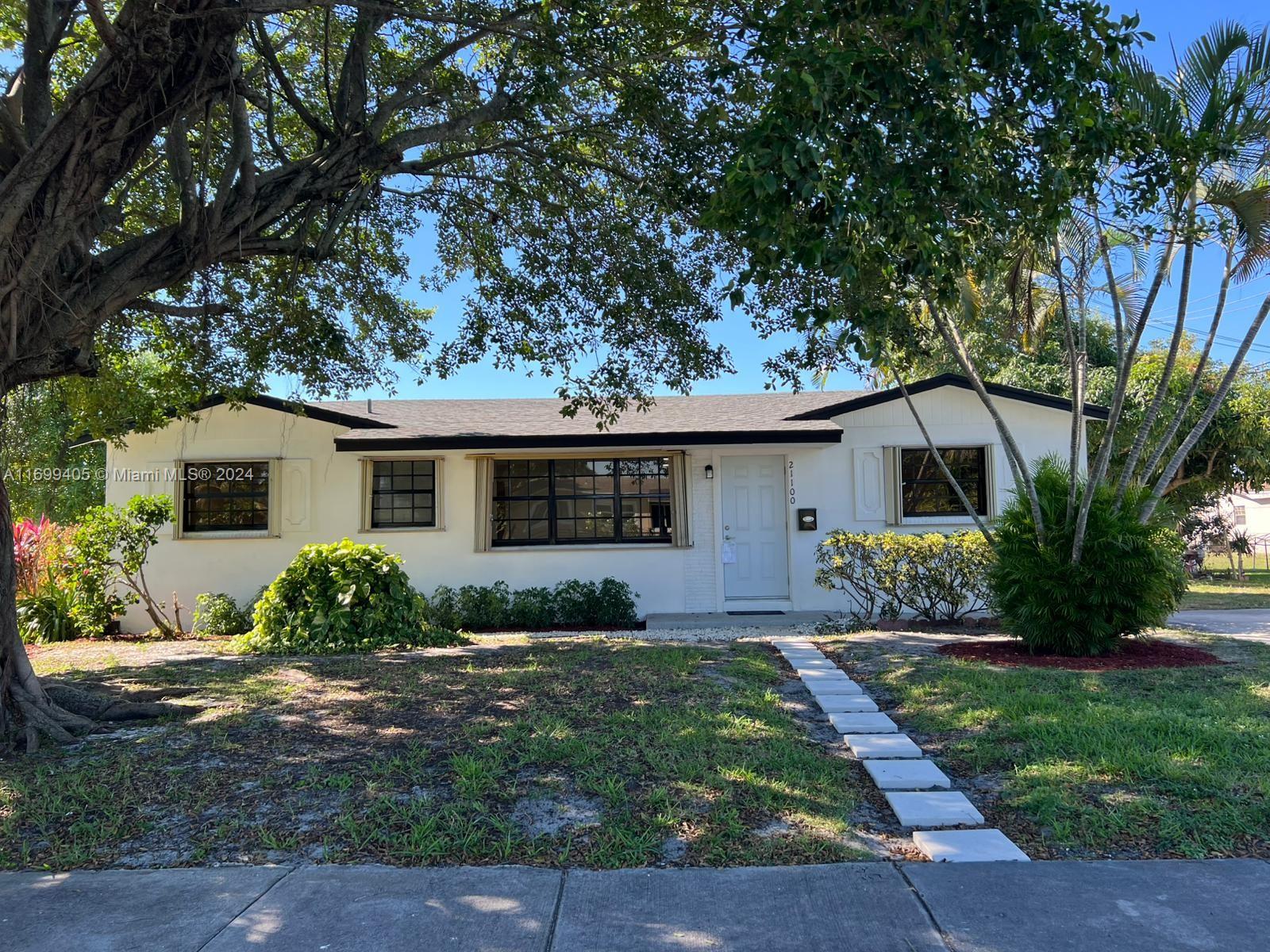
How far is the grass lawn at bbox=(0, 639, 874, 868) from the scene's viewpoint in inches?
148

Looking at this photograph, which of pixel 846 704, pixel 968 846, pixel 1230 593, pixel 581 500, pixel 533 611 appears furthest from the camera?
pixel 1230 593

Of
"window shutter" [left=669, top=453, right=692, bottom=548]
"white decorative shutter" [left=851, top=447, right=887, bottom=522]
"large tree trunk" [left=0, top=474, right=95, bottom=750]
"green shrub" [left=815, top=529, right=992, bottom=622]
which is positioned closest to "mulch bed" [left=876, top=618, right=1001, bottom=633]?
"green shrub" [left=815, top=529, right=992, bottom=622]

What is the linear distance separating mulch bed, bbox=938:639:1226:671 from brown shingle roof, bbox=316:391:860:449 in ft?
13.4

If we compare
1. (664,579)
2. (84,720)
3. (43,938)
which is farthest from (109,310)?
(664,579)

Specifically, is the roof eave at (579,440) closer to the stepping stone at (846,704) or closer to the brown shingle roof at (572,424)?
the brown shingle roof at (572,424)

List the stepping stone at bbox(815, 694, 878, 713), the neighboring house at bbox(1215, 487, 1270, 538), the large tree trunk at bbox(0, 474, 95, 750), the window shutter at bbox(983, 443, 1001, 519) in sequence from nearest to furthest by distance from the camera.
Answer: the large tree trunk at bbox(0, 474, 95, 750)
the stepping stone at bbox(815, 694, 878, 713)
the window shutter at bbox(983, 443, 1001, 519)
the neighboring house at bbox(1215, 487, 1270, 538)

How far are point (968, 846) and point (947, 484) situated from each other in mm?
8914

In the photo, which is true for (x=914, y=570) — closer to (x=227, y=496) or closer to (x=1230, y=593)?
(x=1230, y=593)

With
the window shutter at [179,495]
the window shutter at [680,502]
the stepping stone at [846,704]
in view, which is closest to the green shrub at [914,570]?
the window shutter at [680,502]

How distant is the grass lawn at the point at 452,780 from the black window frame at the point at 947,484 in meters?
5.77

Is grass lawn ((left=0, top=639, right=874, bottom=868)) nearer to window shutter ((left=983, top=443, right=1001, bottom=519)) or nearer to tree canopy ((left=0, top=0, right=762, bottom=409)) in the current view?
tree canopy ((left=0, top=0, right=762, bottom=409))

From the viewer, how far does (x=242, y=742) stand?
17.4 feet

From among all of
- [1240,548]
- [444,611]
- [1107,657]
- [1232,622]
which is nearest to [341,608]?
[444,611]

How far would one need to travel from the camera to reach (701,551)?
11.9 metres
